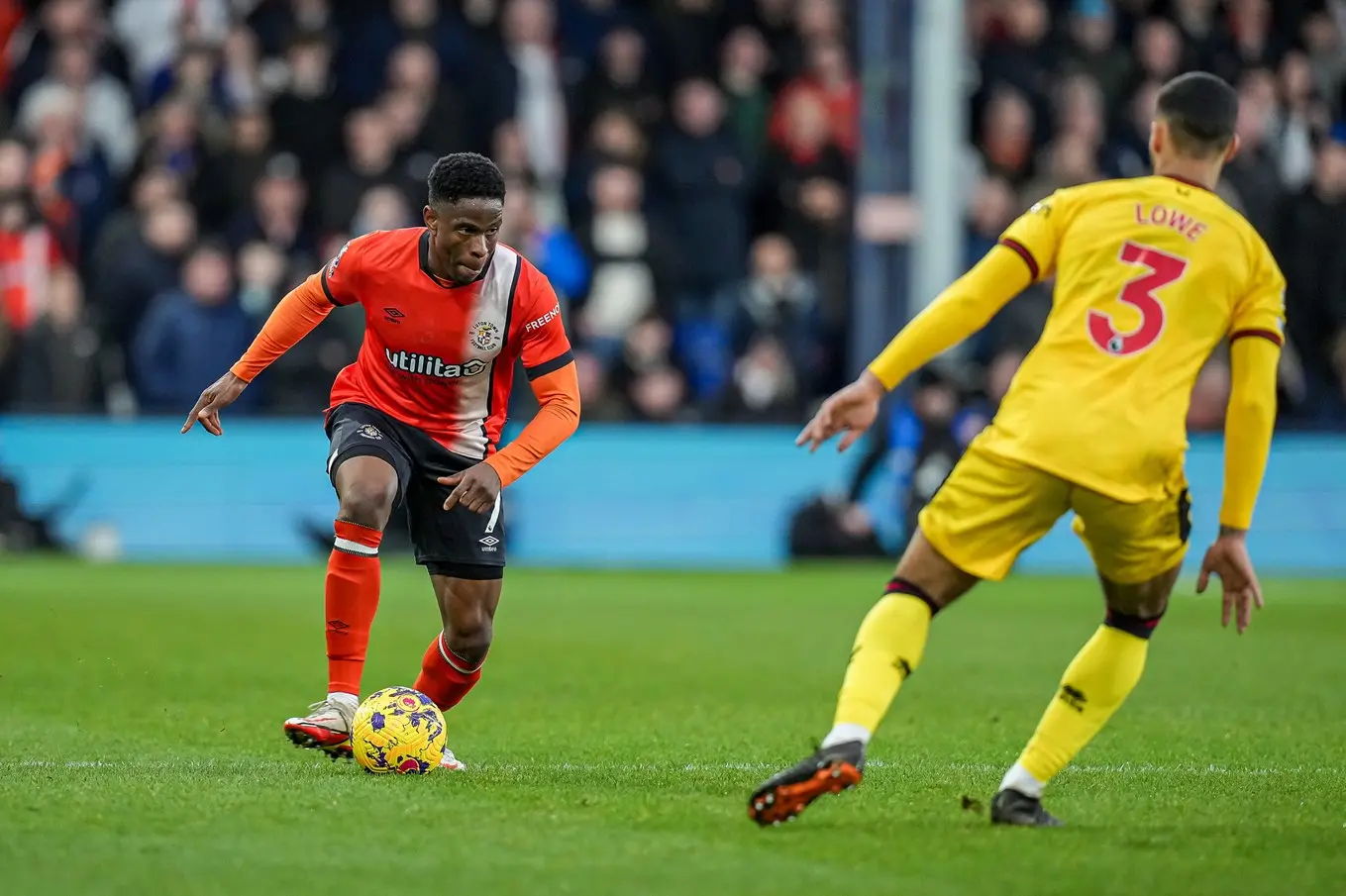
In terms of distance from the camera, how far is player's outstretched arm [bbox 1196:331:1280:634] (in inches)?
211

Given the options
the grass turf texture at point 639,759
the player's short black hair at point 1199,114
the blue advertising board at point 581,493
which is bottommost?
the blue advertising board at point 581,493

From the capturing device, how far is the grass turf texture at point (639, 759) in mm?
4887

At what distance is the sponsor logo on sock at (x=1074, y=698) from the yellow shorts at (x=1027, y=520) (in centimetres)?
38

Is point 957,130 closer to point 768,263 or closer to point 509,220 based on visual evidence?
point 768,263

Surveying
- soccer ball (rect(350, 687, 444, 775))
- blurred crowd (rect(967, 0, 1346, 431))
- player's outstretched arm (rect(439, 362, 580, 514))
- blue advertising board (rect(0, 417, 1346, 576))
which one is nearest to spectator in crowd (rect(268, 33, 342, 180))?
blue advertising board (rect(0, 417, 1346, 576))

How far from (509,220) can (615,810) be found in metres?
11.0

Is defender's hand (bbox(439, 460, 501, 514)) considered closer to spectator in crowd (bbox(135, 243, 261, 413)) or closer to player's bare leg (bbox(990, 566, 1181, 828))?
player's bare leg (bbox(990, 566, 1181, 828))

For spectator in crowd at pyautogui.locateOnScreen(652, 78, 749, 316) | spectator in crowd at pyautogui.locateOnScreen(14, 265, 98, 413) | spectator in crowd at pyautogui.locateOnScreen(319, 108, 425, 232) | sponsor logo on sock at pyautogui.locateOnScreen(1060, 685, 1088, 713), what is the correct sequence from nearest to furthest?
sponsor logo on sock at pyautogui.locateOnScreen(1060, 685, 1088, 713)
spectator in crowd at pyautogui.locateOnScreen(14, 265, 98, 413)
spectator in crowd at pyautogui.locateOnScreen(319, 108, 425, 232)
spectator in crowd at pyautogui.locateOnScreen(652, 78, 749, 316)

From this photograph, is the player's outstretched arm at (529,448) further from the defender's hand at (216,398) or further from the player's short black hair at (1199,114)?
the player's short black hair at (1199,114)

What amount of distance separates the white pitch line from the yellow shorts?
160 centimetres

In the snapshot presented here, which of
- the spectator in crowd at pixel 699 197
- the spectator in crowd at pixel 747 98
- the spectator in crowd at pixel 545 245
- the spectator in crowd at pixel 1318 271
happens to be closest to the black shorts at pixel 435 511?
the spectator in crowd at pixel 545 245

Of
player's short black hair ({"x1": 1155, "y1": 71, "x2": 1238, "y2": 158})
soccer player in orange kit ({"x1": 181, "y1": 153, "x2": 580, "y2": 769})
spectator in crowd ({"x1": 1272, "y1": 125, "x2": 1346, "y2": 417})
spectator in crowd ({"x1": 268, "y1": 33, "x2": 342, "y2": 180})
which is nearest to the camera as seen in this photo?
player's short black hair ({"x1": 1155, "y1": 71, "x2": 1238, "y2": 158})

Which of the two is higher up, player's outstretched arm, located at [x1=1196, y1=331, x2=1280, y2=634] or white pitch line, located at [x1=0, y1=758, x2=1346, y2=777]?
player's outstretched arm, located at [x1=1196, y1=331, x2=1280, y2=634]

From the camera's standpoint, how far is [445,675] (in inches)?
287
